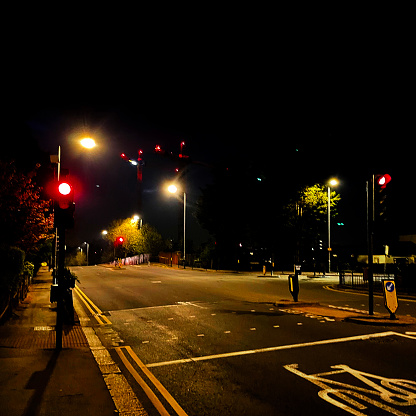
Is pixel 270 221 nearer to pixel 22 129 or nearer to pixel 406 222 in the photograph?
pixel 406 222

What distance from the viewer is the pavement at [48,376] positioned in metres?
5.52

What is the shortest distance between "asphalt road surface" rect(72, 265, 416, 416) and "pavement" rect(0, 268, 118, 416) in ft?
2.00

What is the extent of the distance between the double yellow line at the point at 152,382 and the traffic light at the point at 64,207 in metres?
2.87

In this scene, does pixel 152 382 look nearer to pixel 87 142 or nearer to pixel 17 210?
pixel 87 142

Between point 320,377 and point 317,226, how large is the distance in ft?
125

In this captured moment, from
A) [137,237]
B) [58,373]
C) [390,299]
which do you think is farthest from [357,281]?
[137,237]

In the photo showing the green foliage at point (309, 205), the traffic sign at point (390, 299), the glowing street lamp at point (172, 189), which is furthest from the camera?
the green foliage at point (309, 205)

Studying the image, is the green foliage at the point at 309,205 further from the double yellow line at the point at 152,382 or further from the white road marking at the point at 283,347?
the double yellow line at the point at 152,382

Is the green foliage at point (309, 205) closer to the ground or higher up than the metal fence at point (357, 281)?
higher up

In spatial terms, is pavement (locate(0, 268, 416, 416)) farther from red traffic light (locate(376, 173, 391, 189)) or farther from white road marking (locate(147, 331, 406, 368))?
red traffic light (locate(376, 173, 391, 189))

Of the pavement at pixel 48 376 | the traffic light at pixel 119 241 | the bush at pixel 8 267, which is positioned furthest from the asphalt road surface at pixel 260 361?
the traffic light at pixel 119 241

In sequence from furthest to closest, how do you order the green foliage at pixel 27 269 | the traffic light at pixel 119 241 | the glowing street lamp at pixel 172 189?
the traffic light at pixel 119 241, the glowing street lamp at pixel 172 189, the green foliage at pixel 27 269

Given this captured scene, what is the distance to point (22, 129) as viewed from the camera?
Result: 30.0 meters

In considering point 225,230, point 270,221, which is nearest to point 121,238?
point 225,230
